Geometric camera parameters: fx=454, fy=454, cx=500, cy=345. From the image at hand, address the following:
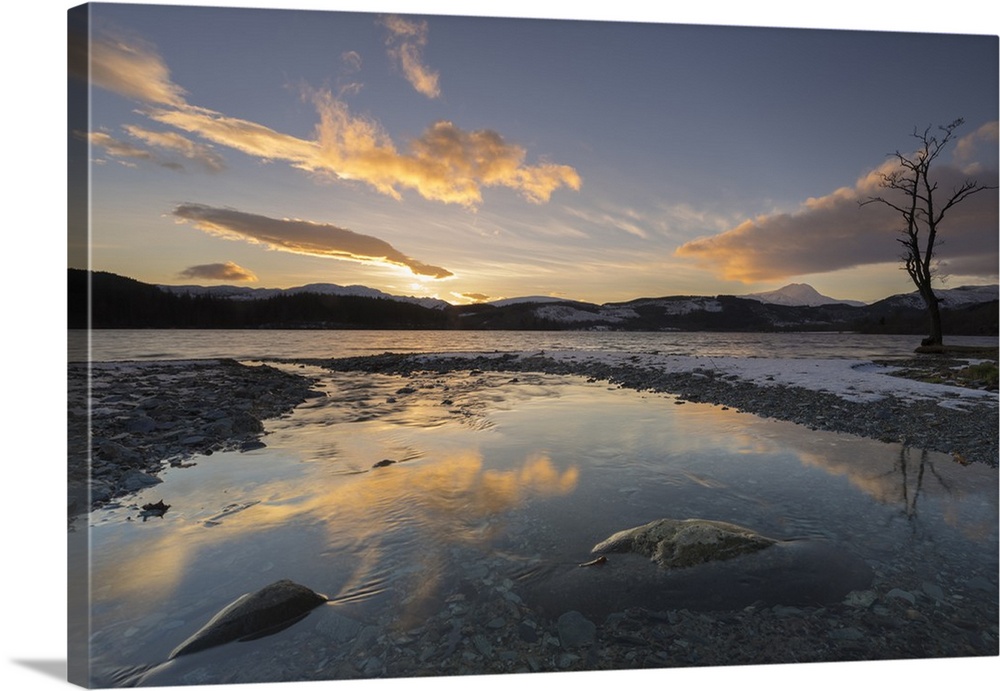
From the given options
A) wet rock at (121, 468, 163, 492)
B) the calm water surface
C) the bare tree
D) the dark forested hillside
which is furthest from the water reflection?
the dark forested hillside

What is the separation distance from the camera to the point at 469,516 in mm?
5477

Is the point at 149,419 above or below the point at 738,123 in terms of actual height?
below

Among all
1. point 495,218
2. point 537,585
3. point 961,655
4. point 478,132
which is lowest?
point 961,655

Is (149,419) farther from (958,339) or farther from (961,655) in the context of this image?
(958,339)

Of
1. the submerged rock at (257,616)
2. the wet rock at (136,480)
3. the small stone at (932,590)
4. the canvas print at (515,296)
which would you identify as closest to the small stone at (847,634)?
the canvas print at (515,296)

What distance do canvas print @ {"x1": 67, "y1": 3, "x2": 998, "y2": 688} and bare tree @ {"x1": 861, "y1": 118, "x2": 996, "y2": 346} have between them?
0.21 ft

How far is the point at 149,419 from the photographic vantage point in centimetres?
984

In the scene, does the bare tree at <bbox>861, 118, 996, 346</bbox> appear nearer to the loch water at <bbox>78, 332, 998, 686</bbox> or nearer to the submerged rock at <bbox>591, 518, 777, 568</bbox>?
the loch water at <bbox>78, 332, 998, 686</bbox>

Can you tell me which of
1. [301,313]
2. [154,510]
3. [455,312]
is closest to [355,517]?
[154,510]

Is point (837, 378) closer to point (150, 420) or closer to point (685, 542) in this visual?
point (685, 542)

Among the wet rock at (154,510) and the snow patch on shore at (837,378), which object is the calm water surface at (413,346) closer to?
the snow patch on shore at (837,378)

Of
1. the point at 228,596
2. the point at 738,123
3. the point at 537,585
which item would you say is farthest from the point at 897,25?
the point at 228,596

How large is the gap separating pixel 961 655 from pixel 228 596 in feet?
19.4

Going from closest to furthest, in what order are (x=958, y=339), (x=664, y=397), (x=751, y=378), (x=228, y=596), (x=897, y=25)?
(x=228, y=596)
(x=897, y=25)
(x=958, y=339)
(x=664, y=397)
(x=751, y=378)
